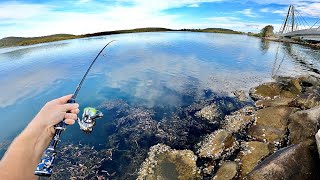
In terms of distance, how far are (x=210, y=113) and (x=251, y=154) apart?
6.08 m

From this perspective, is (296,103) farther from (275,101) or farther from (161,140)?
(161,140)

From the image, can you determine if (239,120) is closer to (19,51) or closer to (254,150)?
(254,150)

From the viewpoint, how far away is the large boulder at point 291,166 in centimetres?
913

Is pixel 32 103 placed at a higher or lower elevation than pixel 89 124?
lower

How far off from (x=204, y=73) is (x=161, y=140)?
2156 cm

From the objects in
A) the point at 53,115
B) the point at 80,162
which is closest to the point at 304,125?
the point at 80,162

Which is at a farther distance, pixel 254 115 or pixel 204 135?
pixel 254 115

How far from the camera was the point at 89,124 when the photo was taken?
4035 mm

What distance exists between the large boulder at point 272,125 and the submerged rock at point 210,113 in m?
2.73

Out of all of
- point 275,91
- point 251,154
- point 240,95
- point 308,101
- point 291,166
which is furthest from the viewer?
point 240,95

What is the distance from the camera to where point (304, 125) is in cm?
1293

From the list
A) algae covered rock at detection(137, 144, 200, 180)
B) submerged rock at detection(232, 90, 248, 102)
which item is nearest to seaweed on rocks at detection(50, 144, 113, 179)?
algae covered rock at detection(137, 144, 200, 180)

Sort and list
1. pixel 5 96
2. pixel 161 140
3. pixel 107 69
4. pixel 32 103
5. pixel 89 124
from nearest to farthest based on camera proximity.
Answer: pixel 89 124, pixel 161 140, pixel 32 103, pixel 5 96, pixel 107 69

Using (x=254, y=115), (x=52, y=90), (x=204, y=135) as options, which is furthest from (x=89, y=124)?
(x=52, y=90)
